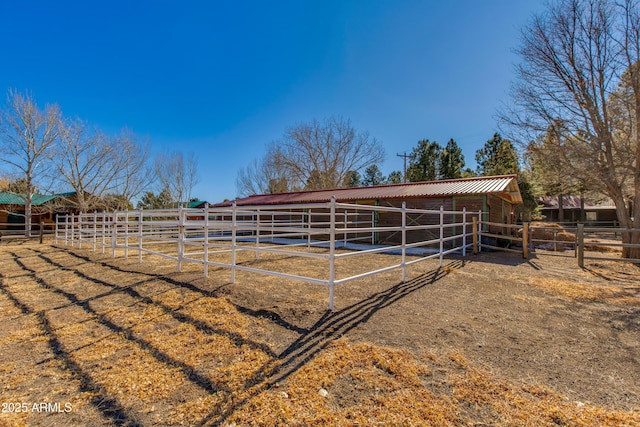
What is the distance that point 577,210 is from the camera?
3061 cm

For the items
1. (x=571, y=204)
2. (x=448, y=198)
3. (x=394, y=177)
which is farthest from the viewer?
(x=394, y=177)

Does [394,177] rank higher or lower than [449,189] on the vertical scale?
higher

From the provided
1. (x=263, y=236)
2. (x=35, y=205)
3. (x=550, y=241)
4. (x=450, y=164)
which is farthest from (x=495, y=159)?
(x=35, y=205)

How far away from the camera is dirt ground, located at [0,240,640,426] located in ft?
5.78

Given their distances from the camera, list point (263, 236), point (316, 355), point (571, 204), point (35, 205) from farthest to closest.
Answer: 1. point (571, 204)
2. point (35, 205)
3. point (263, 236)
4. point (316, 355)

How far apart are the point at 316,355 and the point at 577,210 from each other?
4005 centimetres

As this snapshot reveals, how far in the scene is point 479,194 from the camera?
397 inches

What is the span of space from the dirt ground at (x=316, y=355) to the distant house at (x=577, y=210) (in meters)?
33.0

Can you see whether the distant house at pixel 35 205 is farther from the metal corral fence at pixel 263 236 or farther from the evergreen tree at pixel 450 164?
the evergreen tree at pixel 450 164

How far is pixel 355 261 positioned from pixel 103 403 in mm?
5906

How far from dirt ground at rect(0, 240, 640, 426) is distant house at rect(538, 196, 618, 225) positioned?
33.0 m

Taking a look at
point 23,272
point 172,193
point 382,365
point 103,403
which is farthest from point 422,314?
point 172,193

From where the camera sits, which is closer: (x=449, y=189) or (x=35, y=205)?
(x=449, y=189)

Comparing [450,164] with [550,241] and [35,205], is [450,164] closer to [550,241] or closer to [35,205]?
[550,241]
